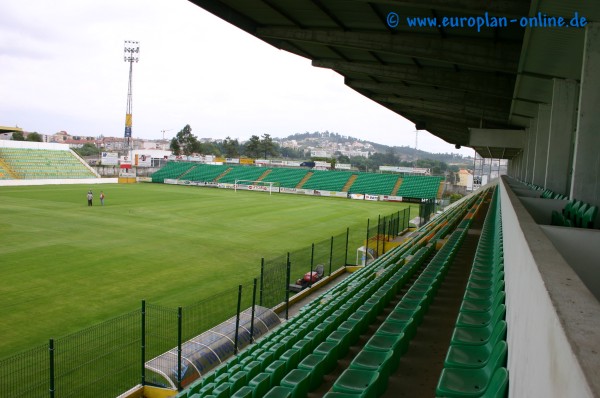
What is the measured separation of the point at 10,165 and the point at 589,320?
2645 inches

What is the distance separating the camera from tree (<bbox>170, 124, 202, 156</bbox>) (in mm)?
118250

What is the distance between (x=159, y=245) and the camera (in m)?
21.9

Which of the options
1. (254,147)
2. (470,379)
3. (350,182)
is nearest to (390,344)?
(470,379)

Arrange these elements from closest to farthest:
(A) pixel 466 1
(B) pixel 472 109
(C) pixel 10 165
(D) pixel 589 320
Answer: (D) pixel 589 320 < (A) pixel 466 1 < (B) pixel 472 109 < (C) pixel 10 165

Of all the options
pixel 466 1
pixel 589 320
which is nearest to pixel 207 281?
pixel 466 1

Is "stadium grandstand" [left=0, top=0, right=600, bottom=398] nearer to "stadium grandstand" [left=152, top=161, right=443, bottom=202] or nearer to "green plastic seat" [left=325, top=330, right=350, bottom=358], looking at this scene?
"green plastic seat" [left=325, top=330, right=350, bottom=358]

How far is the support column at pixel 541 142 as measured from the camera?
13.3 m

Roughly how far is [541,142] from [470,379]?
12.5 m

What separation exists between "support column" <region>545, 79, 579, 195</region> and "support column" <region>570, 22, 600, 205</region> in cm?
317

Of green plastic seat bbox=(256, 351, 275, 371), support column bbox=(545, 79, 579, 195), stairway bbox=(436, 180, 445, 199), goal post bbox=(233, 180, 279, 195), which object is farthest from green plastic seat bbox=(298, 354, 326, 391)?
goal post bbox=(233, 180, 279, 195)

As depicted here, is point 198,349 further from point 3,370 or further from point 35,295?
point 35,295

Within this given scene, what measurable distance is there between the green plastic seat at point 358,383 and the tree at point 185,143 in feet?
386

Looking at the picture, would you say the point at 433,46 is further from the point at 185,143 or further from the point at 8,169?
the point at 185,143

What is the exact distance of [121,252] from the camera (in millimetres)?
19969
